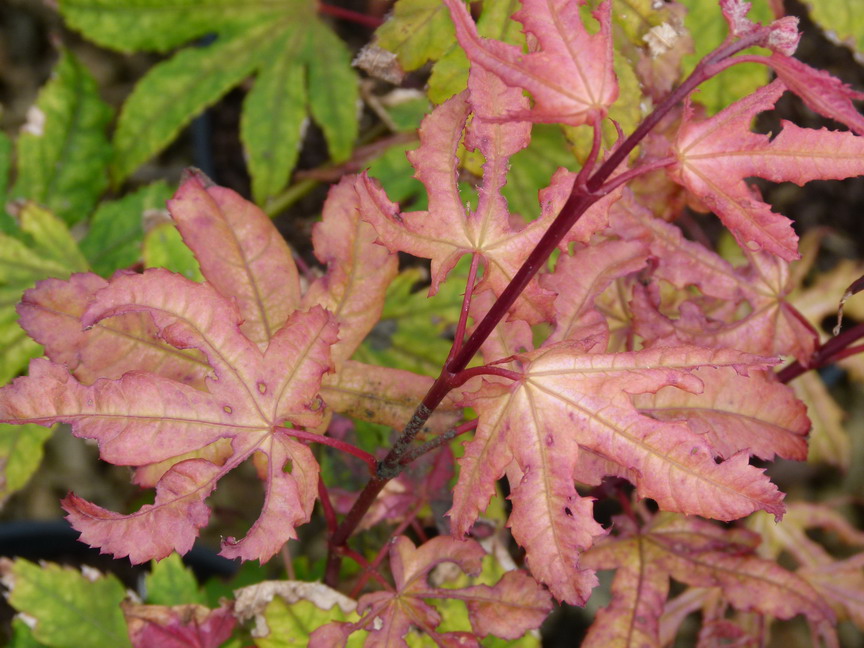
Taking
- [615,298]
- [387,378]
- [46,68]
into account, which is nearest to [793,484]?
[615,298]

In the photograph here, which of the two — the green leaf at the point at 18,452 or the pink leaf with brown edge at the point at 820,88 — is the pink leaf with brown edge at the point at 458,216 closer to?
the pink leaf with brown edge at the point at 820,88

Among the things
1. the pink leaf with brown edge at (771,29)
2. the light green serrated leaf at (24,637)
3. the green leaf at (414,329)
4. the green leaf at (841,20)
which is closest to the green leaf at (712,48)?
the green leaf at (841,20)

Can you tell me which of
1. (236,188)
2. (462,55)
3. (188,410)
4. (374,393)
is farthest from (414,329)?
(236,188)

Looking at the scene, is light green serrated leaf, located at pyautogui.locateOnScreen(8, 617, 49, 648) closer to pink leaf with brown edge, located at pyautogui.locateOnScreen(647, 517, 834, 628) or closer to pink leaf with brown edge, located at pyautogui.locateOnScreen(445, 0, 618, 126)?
pink leaf with brown edge, located at pyautogui.locateOnScreen(647, 517, 834, 628)

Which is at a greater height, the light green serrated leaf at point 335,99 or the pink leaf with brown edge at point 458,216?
the pink leaf with brown edge at point 458,216

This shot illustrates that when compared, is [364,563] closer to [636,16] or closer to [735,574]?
[735,574]

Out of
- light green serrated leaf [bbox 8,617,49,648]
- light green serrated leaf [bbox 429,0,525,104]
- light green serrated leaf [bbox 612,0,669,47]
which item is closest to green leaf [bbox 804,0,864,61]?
light green serrated leaf [bbox 612,0,669,47]
